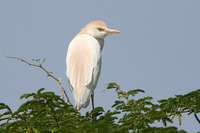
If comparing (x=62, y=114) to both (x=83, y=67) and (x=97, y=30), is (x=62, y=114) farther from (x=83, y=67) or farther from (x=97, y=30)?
(x=97, y=30)

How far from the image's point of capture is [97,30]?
18.7ft

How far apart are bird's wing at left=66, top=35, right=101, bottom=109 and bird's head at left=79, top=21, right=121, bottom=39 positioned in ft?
1.93

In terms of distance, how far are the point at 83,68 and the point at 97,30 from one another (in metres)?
1.23

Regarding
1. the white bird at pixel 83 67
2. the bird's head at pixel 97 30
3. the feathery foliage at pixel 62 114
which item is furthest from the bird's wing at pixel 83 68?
the feathery foliage at pixel 62 114

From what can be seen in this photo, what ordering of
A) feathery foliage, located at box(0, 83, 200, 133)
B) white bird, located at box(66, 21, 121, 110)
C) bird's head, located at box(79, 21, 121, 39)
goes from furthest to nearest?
bird's head, located at box(79, 21, 121, 39) → white bird, located at box(66, 21, 121, 110) → feathery foliage, located at box(0, 83, 200, 133)

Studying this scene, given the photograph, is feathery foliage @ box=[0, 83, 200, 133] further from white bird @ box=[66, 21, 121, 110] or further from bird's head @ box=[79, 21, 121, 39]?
bird's head @ box=[79, 21, 121, 39]

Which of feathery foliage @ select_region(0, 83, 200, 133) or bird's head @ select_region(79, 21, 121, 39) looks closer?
feathery foliage @ select_region(0, 83, 200, 133)

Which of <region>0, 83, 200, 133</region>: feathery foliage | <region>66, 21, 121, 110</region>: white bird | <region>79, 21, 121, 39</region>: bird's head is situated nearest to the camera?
<region>0, 83, 200, 133</region>: feathery foliage

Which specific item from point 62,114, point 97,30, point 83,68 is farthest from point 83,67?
point 62,114

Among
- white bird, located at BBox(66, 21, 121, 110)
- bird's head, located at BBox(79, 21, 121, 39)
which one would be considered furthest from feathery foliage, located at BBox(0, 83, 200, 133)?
bird's head, located at BBox(79, 21, 121, 39)

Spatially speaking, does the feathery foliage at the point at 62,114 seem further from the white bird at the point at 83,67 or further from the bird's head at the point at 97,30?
the bird's head at the point at 97,30

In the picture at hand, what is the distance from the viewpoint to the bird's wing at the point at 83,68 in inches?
177

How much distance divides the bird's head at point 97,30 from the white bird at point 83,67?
42 centimetres

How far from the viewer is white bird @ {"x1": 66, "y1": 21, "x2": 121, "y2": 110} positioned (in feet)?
14.8
